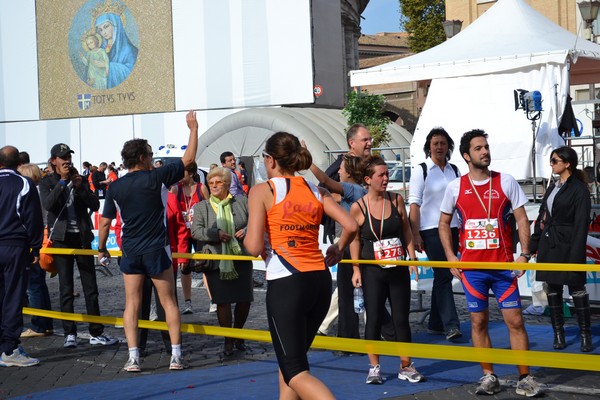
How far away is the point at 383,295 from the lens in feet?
24.3

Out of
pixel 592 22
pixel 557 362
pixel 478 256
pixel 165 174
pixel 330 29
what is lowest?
pixel 557 362

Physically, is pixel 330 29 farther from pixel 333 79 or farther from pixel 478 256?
pixel 478 256

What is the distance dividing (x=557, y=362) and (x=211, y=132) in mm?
31831

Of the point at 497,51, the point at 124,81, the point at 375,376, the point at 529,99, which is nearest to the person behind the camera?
the point at 375,376

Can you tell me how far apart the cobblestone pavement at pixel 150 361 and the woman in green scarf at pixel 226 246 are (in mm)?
375

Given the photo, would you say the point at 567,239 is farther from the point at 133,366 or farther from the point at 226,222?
the point at 133,366

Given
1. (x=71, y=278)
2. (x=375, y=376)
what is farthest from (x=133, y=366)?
(x=375, y=376)

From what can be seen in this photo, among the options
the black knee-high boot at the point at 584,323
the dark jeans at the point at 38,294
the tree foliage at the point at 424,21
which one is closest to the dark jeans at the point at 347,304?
the black knee-high boot at the point at 584,323

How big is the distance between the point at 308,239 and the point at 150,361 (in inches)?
160

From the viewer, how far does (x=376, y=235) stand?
7465 mm

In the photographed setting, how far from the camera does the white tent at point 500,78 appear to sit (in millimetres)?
15891

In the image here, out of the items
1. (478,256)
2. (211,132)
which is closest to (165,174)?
(478,256)

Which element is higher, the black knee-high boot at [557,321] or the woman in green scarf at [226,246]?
the woman in green scarf at [226,246]

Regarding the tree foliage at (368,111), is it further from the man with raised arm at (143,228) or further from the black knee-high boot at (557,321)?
the man with raised arm at (143,228)
